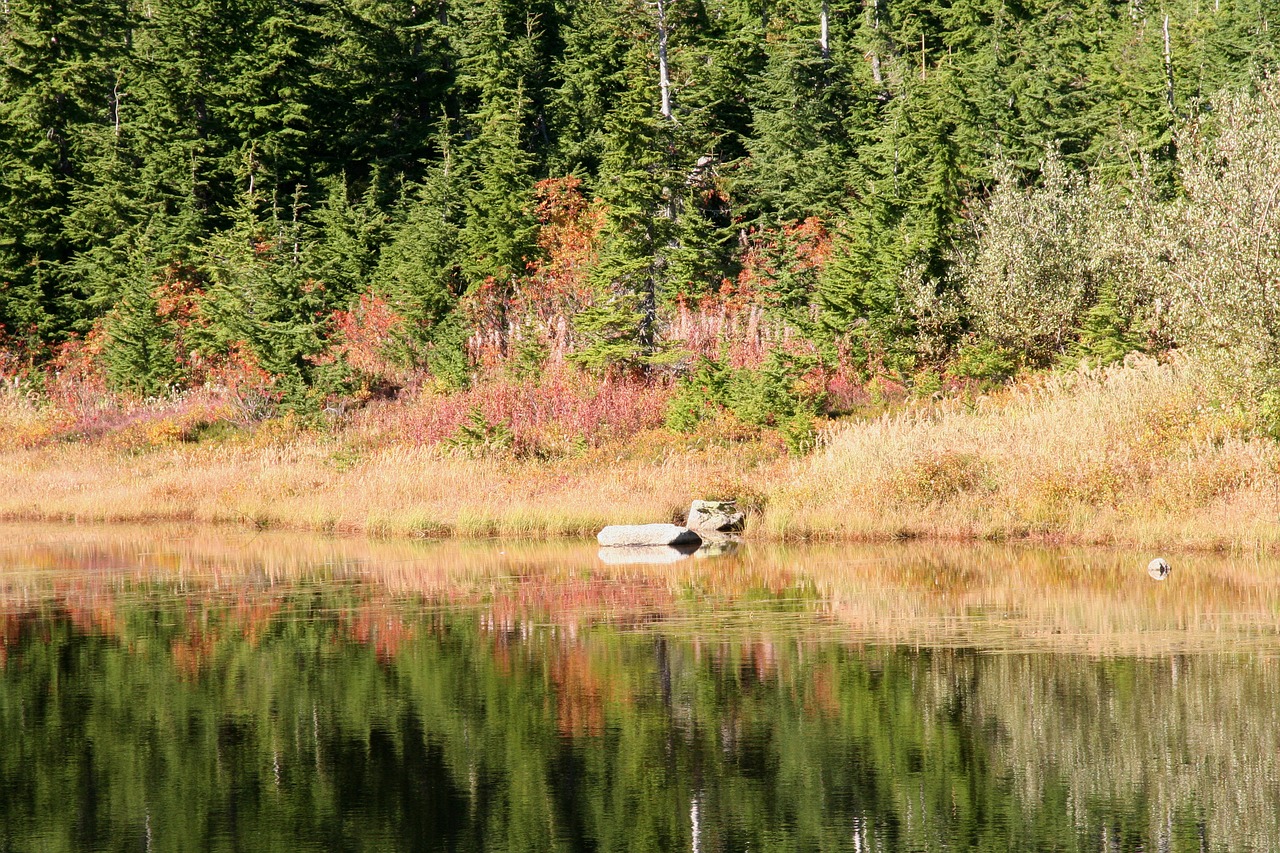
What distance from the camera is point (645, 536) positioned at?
90.3 ft

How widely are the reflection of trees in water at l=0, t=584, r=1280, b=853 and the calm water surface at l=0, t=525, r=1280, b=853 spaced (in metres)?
0.04

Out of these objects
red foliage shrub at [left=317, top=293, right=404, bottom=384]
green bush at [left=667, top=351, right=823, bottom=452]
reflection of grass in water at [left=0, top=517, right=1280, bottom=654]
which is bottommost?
reflection of grass in water at [left=0, top=517, right=1280, bottom=654]

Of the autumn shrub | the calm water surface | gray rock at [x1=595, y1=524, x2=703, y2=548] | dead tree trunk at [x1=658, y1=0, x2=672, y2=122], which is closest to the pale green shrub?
the calm water surface

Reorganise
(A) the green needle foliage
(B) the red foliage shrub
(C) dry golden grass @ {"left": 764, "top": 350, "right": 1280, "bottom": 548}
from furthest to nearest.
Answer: (B) the red foliage shrub < (A) the green needle foliage < (C) dry golden grass @ {"left": 764, "top": 350, "right": 1280, "bottom": 548}

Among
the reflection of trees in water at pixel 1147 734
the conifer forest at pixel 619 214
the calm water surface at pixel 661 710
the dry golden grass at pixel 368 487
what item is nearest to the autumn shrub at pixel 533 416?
the conifer forest at pixel 619 214

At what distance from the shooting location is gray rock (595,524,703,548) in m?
27.2

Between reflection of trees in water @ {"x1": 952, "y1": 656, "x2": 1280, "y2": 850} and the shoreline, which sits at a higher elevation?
reflection of trees in water @ {"x1": 952, "y1": 656, "x2": 1280, "y2": 850}

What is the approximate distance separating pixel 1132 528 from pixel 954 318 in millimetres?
13789

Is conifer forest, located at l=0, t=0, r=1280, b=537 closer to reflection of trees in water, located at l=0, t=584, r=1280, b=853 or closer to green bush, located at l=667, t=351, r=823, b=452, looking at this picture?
green bush, located at l=667, t=351, r=823, b=452

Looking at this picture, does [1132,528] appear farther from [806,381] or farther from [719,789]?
[719,789]

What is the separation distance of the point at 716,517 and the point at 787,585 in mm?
7290

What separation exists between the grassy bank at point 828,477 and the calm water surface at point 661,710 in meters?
2.51

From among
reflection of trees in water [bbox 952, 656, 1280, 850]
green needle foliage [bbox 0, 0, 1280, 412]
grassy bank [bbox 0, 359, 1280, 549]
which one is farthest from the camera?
green needle foliage [bbox 0, 0, 1280, 412]

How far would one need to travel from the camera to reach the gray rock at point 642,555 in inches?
989
